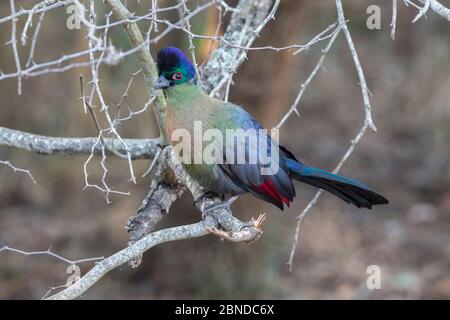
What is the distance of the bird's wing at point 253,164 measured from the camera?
14.2ft

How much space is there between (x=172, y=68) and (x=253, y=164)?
79 centimetres

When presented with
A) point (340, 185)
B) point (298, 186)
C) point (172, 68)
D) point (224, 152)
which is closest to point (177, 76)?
point (172, 68)

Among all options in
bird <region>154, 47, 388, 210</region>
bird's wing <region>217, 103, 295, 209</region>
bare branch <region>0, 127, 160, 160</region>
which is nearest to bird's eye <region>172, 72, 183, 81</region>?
bird <region>154, 47, 388, 210</region>

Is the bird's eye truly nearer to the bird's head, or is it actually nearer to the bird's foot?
the bird's head

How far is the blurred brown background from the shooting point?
732 cm

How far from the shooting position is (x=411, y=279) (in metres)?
8.07

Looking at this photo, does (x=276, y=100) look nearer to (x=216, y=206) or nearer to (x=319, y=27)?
(x=216, y=206)

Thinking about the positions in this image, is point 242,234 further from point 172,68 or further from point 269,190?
point 172,68

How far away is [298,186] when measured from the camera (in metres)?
10.0

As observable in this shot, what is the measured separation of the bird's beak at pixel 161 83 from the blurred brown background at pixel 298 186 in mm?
2395

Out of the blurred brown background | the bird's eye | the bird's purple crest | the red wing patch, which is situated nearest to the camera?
the bird's purple crest

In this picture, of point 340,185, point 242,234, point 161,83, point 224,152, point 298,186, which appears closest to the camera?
point 242,234

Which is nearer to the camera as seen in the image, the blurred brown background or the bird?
the bird

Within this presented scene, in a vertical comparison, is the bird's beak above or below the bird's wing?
above
